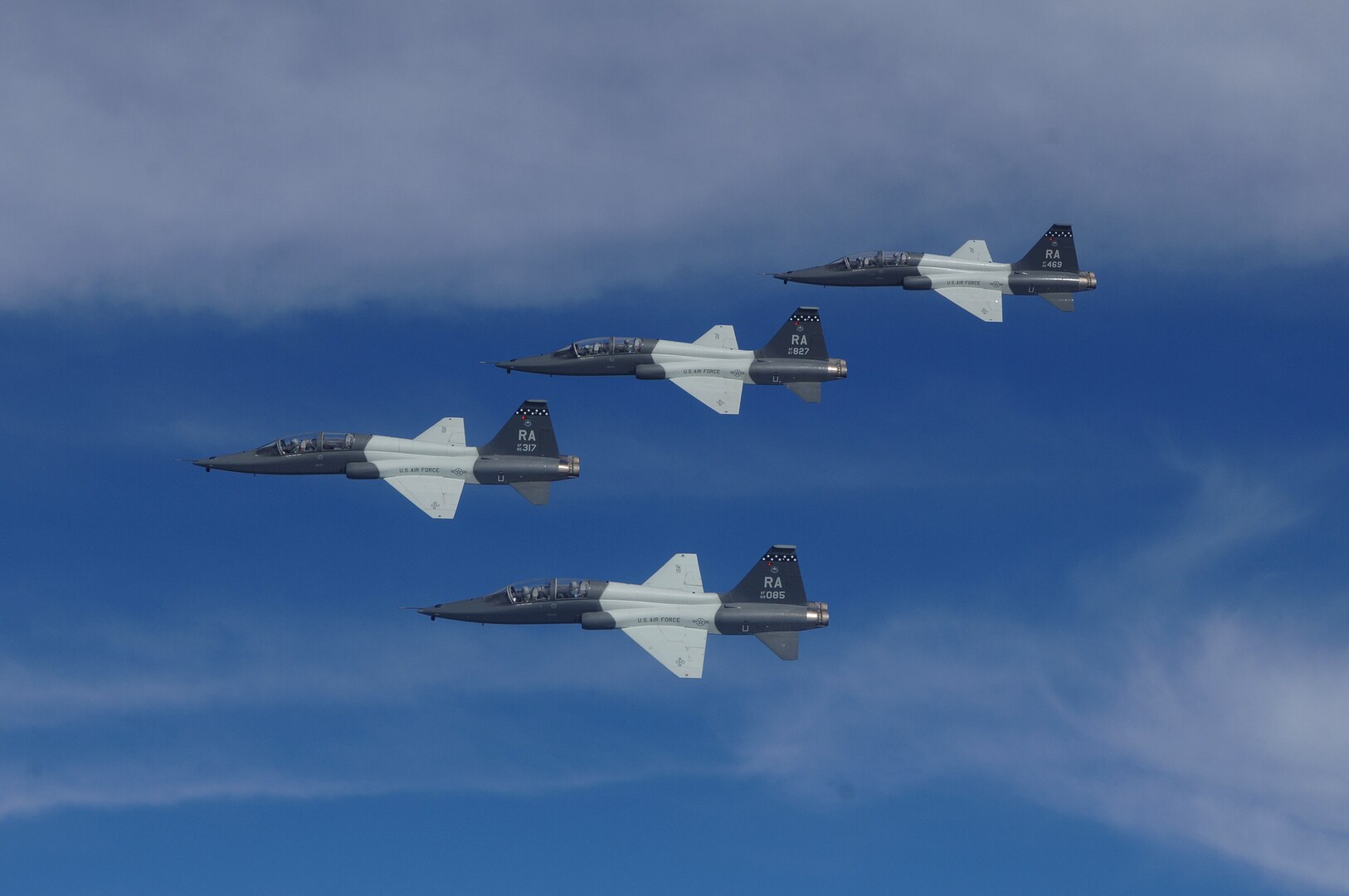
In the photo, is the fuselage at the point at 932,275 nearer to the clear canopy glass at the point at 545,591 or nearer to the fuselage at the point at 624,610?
the fuselage at the point at 624,610

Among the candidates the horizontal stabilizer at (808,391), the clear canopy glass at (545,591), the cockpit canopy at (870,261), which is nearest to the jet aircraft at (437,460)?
the clear canopy glass at (545,591)

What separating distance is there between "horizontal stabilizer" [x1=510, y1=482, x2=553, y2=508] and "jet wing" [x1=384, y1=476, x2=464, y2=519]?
4.48 m

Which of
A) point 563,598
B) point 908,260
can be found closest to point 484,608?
point 563,598

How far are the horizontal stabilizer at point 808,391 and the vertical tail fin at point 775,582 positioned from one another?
1484 centimetres

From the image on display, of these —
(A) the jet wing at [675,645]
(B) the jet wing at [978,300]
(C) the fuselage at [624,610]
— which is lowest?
(A) the jet wing at [675,645]

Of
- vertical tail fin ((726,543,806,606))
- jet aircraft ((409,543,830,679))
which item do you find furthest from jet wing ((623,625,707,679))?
vertical tail fin ((726,543,806,606))

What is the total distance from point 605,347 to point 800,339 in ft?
52.2

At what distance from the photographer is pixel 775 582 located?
15525 centimetres

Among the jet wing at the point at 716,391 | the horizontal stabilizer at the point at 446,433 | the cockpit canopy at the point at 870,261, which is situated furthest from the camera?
the cockpit canopy at the point at 870,261

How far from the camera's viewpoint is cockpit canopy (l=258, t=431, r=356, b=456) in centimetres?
16125

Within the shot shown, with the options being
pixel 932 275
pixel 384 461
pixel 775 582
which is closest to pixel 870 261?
pixel 932 275

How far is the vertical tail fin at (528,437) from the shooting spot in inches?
6270

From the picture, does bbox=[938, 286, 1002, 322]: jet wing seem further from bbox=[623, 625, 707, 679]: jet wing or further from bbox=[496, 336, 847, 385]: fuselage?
bbox=[623, 625, 707, 679]: jet wing

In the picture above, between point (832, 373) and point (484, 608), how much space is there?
34.1 meters
